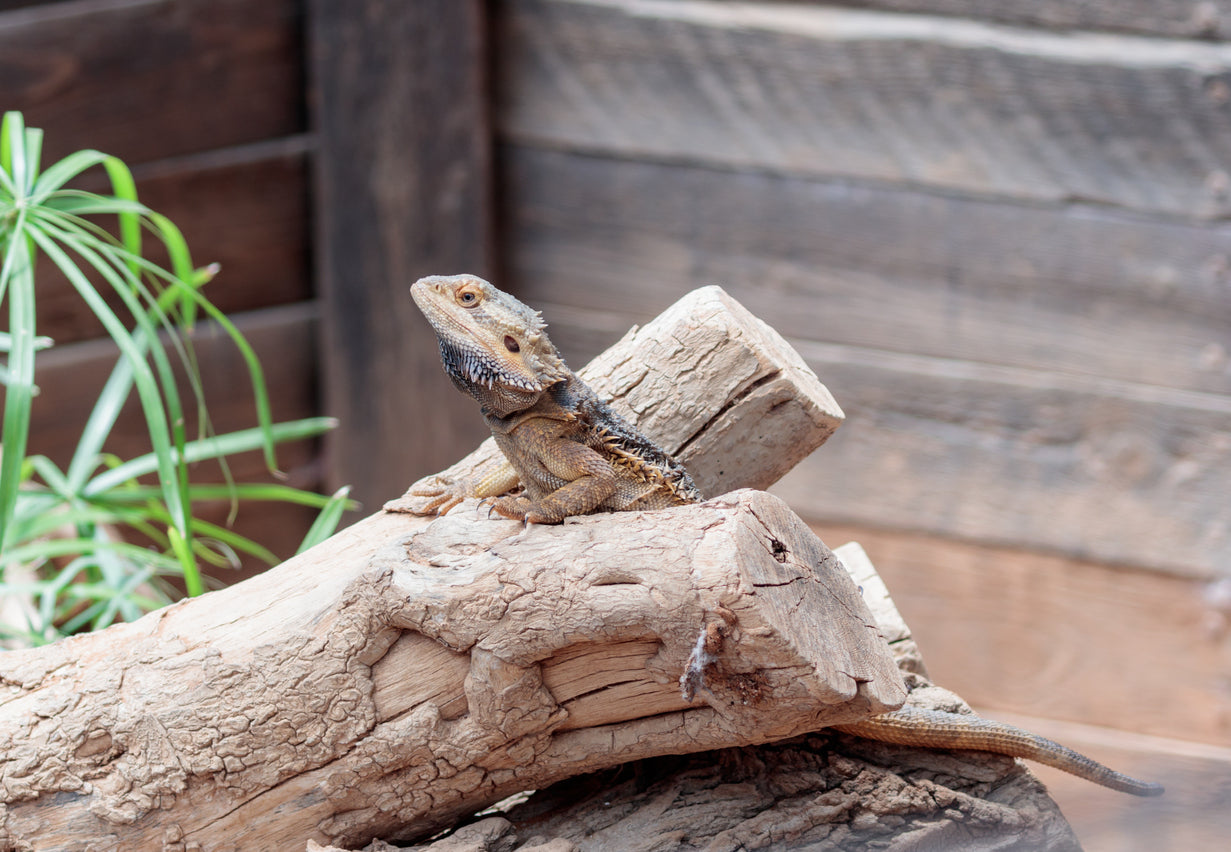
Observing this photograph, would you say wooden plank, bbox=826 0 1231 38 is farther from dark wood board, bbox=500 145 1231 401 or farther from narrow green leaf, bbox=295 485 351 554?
narrow green leaf, bbox=295 485 351 554

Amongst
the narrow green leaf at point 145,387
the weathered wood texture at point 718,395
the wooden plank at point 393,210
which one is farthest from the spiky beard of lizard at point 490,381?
the wooden plank at point 393,210

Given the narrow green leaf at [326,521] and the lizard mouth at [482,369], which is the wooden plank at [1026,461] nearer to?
the narrow green leaf at [326,521]

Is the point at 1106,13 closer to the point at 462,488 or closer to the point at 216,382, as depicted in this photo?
the point at 462,488

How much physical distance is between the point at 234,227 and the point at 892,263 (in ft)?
6.55

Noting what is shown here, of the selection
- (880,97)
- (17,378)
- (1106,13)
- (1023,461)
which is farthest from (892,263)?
(17,378)

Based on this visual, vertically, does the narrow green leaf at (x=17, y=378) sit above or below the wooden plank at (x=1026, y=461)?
above

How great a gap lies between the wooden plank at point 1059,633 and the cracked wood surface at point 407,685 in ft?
6.01

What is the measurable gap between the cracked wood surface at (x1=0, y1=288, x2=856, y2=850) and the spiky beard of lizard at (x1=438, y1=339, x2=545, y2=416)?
174 millimetres

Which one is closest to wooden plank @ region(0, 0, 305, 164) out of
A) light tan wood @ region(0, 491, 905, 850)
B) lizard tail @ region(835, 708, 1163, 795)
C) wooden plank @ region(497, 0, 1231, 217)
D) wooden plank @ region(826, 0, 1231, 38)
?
wooden plank @ region(497, 0, 1231, 217)

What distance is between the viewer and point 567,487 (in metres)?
1.55

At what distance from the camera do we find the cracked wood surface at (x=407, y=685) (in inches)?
52.9

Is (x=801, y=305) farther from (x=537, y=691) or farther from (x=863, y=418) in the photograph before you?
(x=537, y=691)

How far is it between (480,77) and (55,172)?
1.37 m

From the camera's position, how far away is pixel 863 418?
10.3 feet
